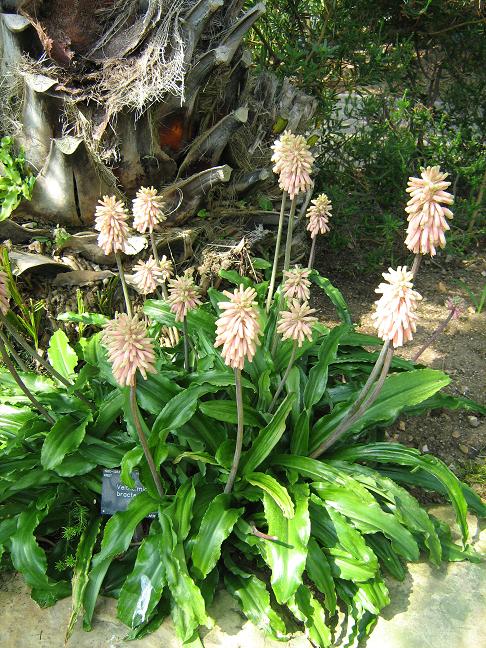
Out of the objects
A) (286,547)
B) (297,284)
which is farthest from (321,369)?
(286,547)

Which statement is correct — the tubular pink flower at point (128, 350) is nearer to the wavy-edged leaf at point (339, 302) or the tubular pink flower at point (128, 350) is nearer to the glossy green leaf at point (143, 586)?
the glossy green leaf at point (143, 586)

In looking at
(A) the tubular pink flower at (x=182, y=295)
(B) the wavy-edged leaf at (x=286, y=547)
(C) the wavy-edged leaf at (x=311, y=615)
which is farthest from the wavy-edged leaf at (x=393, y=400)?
(A) the tubular pink flower at (x=182, y=295)

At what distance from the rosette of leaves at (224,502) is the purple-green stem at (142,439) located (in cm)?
6

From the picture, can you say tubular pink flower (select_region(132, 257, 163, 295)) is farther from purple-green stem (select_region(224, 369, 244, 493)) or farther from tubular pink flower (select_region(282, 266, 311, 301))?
purple-green stem (select_region(224, 369, 244, 493))

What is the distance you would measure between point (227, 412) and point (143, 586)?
2.79 ft

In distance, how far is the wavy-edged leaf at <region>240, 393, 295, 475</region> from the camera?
109 inches

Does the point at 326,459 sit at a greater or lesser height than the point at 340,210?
lesser

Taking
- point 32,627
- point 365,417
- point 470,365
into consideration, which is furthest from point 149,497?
point 470,365

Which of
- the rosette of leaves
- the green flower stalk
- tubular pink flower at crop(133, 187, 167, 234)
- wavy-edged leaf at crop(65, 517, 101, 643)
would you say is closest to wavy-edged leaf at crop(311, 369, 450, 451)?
the rosette of leaves

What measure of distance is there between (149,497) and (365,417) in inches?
44.4

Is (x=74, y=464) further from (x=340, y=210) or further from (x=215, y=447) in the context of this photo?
(x=340, y=210)

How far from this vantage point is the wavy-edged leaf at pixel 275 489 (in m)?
2.54

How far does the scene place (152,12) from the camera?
3.61 metres

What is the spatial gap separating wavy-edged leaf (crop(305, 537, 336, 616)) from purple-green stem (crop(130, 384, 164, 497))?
2.43ft
